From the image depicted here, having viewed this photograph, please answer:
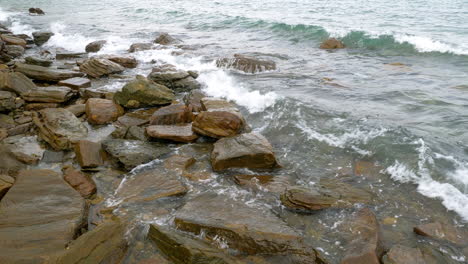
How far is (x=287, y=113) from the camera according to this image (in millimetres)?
7617

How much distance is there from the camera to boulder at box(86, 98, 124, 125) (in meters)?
7.23

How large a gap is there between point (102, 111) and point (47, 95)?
5.67 feet

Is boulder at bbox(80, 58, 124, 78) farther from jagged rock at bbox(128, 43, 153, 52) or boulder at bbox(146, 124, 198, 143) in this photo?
boulder at bbox(146, 124, 198, 143)

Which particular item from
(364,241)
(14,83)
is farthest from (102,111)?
(364,241)

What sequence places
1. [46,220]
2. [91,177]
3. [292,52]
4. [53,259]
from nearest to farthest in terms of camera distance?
[53,259]
[46,220]
[91,177]
[292,52]

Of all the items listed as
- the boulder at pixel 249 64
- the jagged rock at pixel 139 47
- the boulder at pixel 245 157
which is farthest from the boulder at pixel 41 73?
the boulder at pixel 245 157

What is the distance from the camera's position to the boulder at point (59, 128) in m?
6.11

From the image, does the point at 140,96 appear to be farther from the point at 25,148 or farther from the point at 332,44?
the point at 332,44

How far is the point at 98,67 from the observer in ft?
35.4

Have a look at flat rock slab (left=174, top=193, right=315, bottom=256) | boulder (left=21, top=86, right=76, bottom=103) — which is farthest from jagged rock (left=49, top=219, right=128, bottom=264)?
boulder (left=21, top=86, right=76, bottom=103)

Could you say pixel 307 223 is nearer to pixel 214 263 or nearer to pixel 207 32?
pixel 214 263

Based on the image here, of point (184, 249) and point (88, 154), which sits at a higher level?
point (184, 249)

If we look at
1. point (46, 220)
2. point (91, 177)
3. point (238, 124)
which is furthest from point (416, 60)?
point (46, 220)

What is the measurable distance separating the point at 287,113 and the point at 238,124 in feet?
5.33
